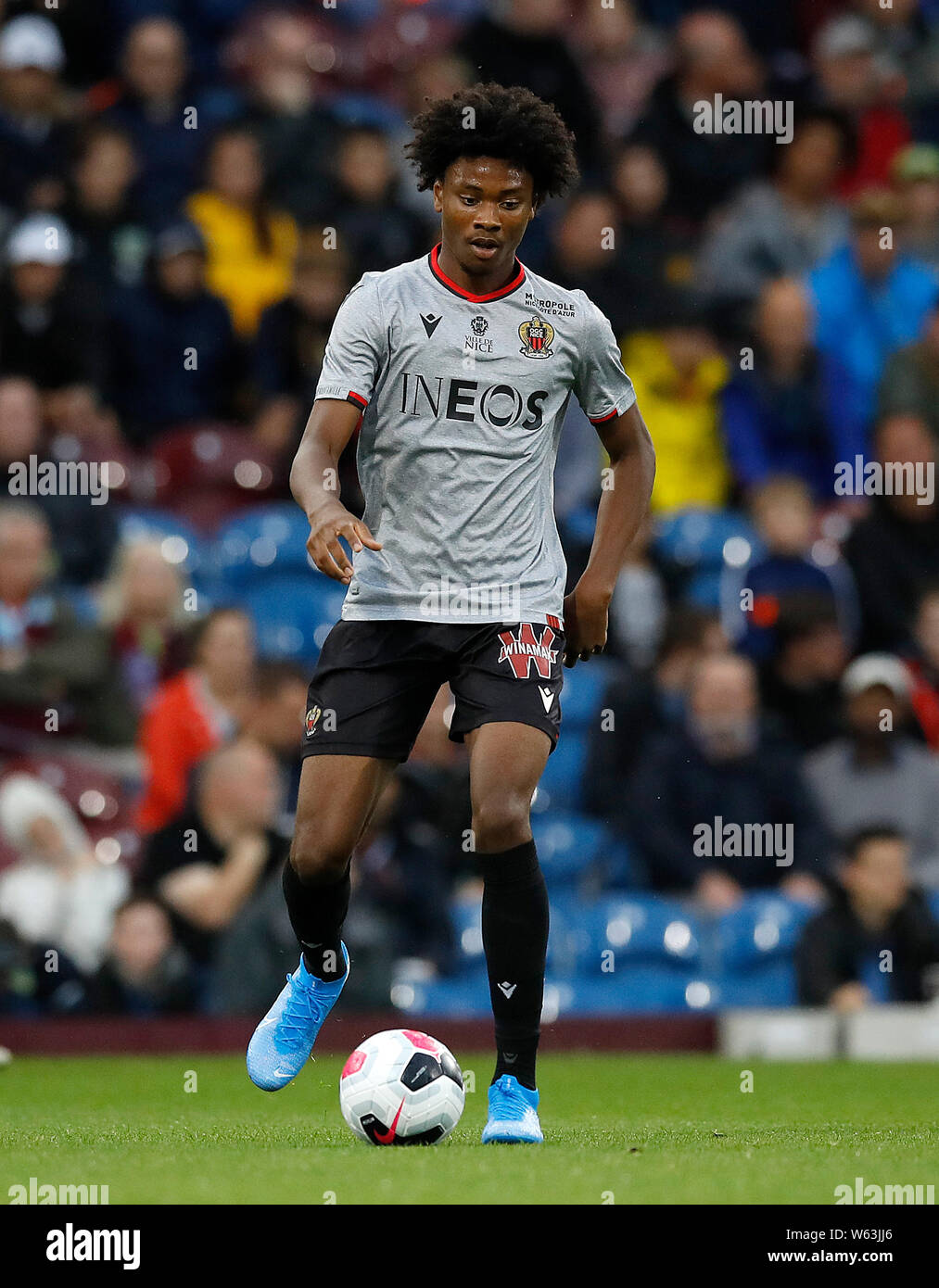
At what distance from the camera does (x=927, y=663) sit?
11188 millimetres

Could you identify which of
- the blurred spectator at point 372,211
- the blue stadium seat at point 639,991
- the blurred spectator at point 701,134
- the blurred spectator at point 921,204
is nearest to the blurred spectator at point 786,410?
the blurred spectator at point 921,204

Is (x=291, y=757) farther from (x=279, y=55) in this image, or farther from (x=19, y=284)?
(x=279, y=55)

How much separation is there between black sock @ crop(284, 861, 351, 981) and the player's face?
5.46 feet

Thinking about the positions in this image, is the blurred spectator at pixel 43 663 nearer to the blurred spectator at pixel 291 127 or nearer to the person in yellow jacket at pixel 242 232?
the person in yellow jacket at pixel 242 232

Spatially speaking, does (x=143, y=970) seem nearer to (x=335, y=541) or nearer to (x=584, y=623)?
(x=584, y=623)

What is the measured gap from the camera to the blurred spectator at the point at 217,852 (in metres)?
9.35

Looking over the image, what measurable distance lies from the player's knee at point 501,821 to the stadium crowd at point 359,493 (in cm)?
378

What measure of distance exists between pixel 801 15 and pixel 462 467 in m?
10.0

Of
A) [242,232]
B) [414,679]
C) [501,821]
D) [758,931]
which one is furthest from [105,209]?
[501,821]

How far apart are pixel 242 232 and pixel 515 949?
26.2 ft

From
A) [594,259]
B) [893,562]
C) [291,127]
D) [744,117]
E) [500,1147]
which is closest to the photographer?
[500,1147]

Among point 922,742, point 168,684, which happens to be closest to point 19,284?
point 168,684

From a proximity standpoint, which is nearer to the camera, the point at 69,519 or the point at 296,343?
the point at 69,519

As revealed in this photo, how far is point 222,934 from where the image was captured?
9.37 metres
